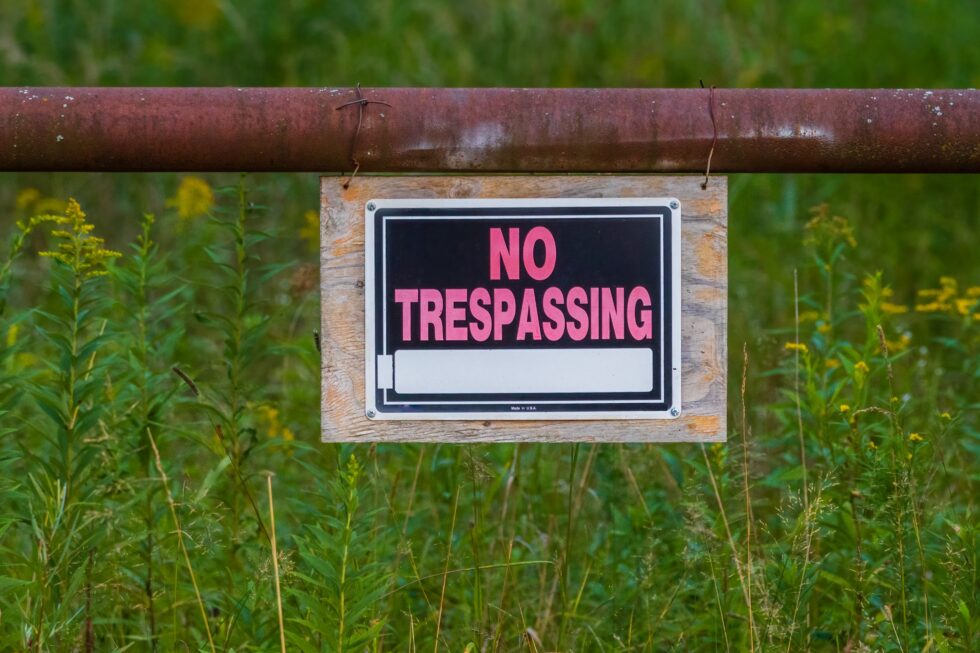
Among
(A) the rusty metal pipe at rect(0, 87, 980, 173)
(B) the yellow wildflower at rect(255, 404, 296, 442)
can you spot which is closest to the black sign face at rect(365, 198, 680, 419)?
(A) the rusty metal pipe at rect(0, 87, 980, 173)

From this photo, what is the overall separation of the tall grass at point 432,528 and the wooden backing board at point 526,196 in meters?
0.16

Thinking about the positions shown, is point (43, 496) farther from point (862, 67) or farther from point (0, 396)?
point (862, 67)

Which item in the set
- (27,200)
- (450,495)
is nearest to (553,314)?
(450,495)

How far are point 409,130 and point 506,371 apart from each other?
515mm

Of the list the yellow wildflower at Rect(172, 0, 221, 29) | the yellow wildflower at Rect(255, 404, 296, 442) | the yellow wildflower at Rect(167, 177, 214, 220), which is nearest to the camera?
the yellow wildflower at Rect(255, 404, 296, 442)

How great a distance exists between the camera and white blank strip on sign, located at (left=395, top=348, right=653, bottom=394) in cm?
226

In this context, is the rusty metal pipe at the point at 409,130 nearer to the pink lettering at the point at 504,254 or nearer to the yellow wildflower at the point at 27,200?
the pink lettering at the point at 504,254

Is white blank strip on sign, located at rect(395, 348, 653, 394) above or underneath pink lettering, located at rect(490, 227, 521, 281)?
underneath

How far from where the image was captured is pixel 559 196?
229 cm

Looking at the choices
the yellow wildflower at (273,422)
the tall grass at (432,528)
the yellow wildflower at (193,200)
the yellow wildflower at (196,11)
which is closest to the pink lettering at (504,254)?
the tall grass at (432,528)

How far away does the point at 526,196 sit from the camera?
7.49ft

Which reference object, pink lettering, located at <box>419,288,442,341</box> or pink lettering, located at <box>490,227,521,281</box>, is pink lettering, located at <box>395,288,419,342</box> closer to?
pink lettering, located at <box>419,288,442,341</box>

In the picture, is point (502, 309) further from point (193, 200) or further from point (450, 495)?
point (193, 200)

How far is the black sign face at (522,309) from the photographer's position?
7.42 ft
